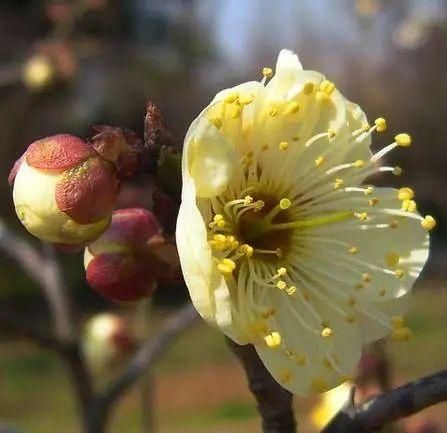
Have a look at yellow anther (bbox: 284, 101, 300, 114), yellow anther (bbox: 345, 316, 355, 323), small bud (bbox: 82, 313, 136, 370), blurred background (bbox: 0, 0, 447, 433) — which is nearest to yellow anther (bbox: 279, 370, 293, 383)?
yellow anther (bbox: 345, 316, 355, 323)

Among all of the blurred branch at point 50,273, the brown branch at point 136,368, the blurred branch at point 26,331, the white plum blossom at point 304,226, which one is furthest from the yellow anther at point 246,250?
the blurred branch at point 50,273

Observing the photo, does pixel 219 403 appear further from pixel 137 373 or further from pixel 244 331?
pixel 244 331

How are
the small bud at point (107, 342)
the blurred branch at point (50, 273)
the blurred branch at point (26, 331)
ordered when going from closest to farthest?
the blurred branch at point (26, 331) < the blurred branch at point (50, 273) < the small bud at point (107, 342)

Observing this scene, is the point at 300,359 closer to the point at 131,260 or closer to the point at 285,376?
the point at 285,376

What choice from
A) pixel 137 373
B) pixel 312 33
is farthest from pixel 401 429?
Answer: pixel 312 33

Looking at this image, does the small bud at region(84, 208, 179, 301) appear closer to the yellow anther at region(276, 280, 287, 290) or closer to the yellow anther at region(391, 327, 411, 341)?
the yellow anther at region(276, 280, 287, 290)

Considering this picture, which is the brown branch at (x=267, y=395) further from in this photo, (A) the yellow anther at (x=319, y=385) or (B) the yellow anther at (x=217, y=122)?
(B) the yellow anther at (x=217, y=122)
